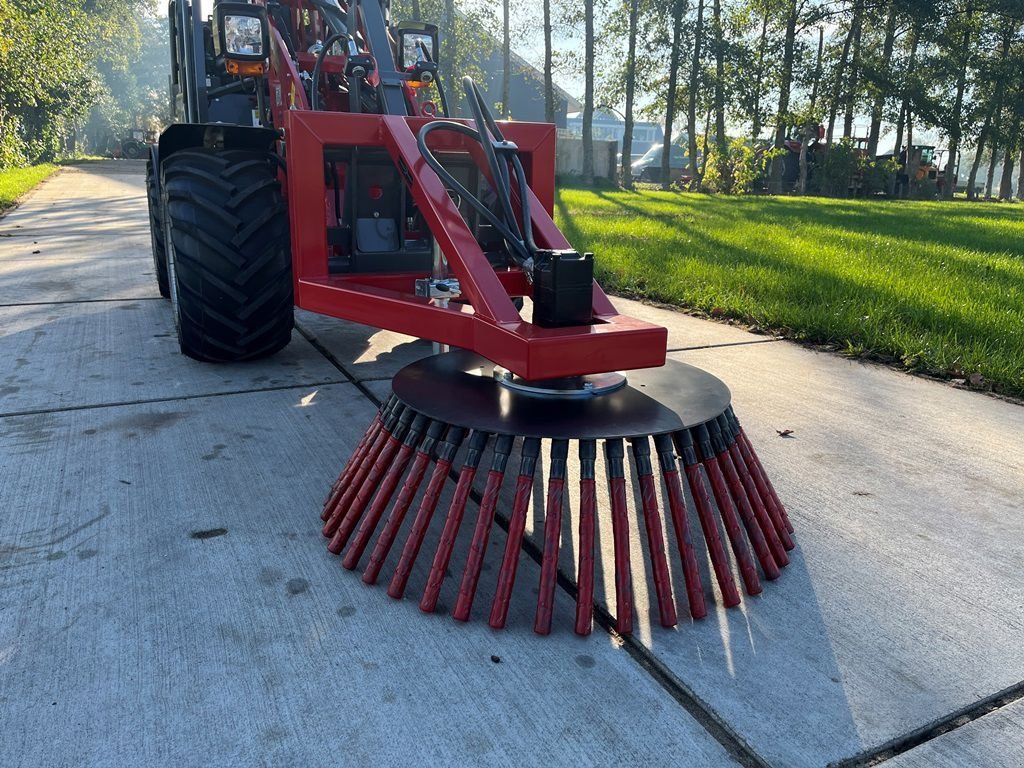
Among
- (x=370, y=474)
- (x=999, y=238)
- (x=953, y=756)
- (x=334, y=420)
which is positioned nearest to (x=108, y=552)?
(x=370, y=474)

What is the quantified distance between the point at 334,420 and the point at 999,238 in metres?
9.43

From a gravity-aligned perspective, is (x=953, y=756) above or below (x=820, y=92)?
below

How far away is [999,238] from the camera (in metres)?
9.73

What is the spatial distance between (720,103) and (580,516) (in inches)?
991

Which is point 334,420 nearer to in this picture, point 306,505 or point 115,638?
point 306,505

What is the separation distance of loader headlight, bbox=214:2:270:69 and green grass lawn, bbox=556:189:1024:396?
3.31 meters

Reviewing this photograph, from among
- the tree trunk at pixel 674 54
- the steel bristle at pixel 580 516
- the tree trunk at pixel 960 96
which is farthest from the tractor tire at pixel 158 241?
the tree trunk at pixel 960 96

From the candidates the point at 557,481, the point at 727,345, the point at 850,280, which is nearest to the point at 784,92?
the point at 850,280

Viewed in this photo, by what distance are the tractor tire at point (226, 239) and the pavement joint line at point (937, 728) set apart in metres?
3.00

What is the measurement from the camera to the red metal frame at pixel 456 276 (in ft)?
6.73

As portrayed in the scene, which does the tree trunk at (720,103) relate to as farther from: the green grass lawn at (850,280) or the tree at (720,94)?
the green grass lawn at (850,280)

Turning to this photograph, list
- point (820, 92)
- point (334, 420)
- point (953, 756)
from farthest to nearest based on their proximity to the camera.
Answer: point (820, 92) → point (334, 420) → point (953, 756)

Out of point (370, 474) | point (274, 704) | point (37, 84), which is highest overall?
point (37, 84)

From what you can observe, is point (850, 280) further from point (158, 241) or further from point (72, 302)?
point (72, 302)
